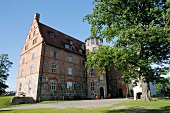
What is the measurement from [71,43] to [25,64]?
1348cm

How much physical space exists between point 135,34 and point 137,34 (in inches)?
10.1

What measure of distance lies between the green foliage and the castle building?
13.9 meters

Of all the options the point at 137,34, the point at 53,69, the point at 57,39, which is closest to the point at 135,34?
the point at 137,34

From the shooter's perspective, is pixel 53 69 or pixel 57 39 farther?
pixel 57 39

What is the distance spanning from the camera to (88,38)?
39500 millimetres

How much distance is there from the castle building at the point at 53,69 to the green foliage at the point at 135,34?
13914 mm

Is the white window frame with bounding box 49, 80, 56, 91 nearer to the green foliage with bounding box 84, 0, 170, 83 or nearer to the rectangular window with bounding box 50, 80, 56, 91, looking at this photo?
the rectangular window with bounding box 50, 80, 56, 91

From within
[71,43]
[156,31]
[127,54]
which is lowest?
[127,54]

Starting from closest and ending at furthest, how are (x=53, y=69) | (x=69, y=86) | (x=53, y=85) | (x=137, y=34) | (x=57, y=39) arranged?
1. (x=137, y=34)
2. (x=53, y=85)
3. (x=53, y=69)
4. (x=69, y=86)
5. (x=57, y=39)

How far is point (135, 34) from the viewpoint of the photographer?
584 inches

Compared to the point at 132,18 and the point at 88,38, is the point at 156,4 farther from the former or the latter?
the point at 88,38

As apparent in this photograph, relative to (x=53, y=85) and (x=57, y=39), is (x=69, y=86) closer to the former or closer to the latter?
(x=53, y=85)

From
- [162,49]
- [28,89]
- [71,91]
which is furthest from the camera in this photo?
[71,91]

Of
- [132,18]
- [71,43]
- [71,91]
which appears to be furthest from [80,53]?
[132,18]
